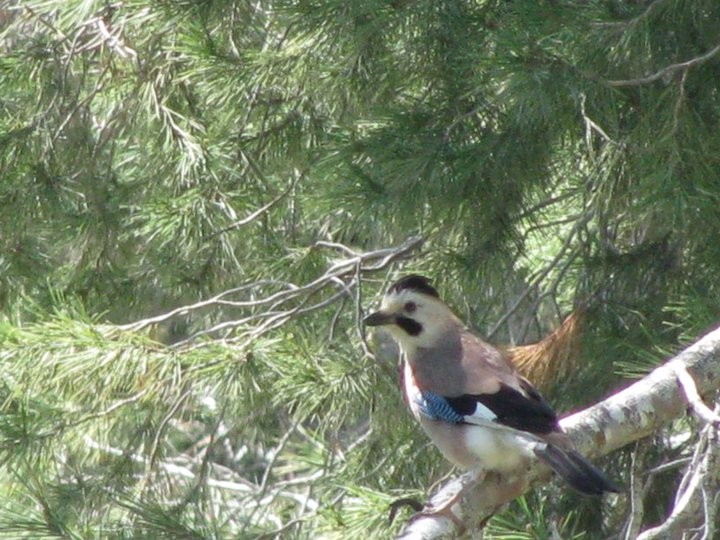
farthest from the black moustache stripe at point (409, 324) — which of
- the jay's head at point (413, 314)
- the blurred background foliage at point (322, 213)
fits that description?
the blurred background foliage at point (322, 213)

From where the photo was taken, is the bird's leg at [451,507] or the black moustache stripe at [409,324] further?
the black moustache stripe at [409,324]

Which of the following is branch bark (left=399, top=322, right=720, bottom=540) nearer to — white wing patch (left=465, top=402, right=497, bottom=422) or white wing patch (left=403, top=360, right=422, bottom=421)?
white wing patch (left=465, top=402, right=497, bottom=422)

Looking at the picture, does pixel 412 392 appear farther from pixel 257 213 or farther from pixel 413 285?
pixel 257 213

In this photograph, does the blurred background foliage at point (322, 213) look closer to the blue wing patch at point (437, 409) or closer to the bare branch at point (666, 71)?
the bare branch at point (666, 71)

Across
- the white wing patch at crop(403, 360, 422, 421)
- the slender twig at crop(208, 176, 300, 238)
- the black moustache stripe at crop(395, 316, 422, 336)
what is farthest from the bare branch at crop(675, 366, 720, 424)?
the slender twig at crop(208, 176, 300, 238)

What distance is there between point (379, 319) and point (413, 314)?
0.10 metres

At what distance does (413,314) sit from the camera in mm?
3561

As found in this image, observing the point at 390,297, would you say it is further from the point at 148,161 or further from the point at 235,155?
the point at 148,161

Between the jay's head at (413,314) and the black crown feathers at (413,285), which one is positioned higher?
the black crown feathers at (413,285)

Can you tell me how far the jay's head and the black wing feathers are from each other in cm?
28

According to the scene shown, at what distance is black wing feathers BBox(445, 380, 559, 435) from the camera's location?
9.78 ft

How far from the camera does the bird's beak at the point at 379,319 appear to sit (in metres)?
3.49

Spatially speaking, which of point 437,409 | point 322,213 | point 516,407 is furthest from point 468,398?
point 322,213

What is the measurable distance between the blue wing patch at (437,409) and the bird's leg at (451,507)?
385mm
